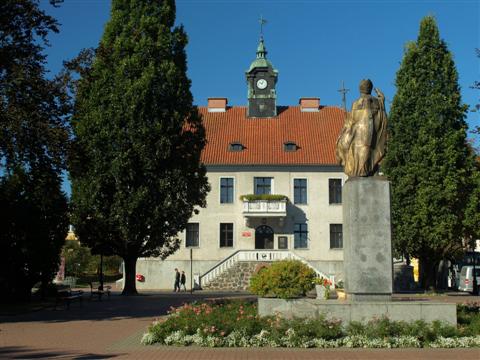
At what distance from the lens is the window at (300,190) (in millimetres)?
44062

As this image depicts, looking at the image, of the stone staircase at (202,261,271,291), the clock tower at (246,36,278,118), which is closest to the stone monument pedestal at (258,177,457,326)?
the stone staircase at (202,261,271,291)

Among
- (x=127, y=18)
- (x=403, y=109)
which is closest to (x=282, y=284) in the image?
(x=127, y=18)

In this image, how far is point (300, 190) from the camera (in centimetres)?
4416

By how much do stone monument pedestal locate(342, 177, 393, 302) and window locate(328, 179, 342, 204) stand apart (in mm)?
30459

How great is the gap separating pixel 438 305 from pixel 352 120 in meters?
5.08

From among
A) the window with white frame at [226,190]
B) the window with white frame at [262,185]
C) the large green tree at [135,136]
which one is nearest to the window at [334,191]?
the window with white frame at [262,185]

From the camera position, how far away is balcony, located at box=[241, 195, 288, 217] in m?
41.8

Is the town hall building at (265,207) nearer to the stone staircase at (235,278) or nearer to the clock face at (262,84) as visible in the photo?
the stone staircase at (235,278)

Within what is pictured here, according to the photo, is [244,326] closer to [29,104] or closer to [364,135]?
[364,135]

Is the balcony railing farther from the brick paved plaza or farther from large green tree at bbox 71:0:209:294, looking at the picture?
the brick paved plaza

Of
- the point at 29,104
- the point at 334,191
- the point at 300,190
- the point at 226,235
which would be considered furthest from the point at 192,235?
the point at 29,104

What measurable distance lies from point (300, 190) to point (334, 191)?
2768 millimetres

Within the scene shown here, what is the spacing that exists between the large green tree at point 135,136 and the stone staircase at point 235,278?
11.4 m

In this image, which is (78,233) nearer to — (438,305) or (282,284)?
(282,284)
